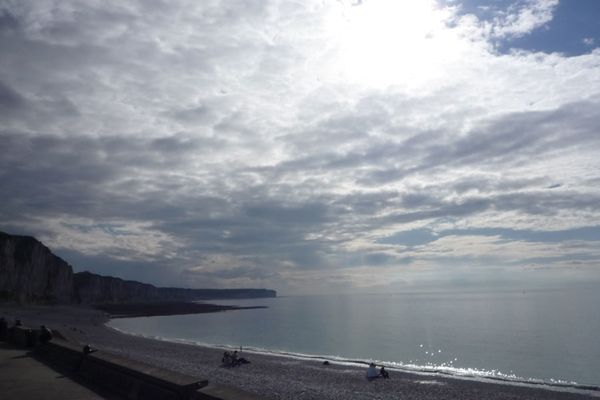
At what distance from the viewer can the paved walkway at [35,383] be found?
10422 millimetres

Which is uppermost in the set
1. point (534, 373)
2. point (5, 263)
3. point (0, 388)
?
point (5, 263)

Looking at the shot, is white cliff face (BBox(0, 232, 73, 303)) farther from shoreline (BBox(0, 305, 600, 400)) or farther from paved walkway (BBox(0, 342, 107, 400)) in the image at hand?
paved walkway (BBox(0, 342, 107, 400))

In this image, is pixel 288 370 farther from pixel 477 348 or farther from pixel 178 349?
pixel 477 348

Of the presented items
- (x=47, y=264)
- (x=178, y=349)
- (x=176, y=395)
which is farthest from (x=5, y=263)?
(x=176, y=395)

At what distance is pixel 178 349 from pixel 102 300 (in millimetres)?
158341

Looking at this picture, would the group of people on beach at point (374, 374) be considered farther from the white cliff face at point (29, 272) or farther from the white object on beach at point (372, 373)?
the white cliff face at point (29, 272)

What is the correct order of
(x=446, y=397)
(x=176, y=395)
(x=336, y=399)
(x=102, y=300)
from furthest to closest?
(x=102, y=300) → (x=446, y=397) → (x=336, y=399) → (x=176, y=395)

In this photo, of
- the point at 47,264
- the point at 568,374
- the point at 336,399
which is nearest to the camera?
the point at 336,399

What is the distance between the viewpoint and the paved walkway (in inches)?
410

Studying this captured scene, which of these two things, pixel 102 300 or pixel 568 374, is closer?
pixel 568 374

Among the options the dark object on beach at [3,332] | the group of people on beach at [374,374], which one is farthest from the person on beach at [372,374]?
the dark object on beach at [3,332]

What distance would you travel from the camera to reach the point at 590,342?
5547 centimetres

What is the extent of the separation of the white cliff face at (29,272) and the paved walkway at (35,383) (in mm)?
94187

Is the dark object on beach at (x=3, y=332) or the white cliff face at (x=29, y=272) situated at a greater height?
the white cliff face at (x=29, y=272)
